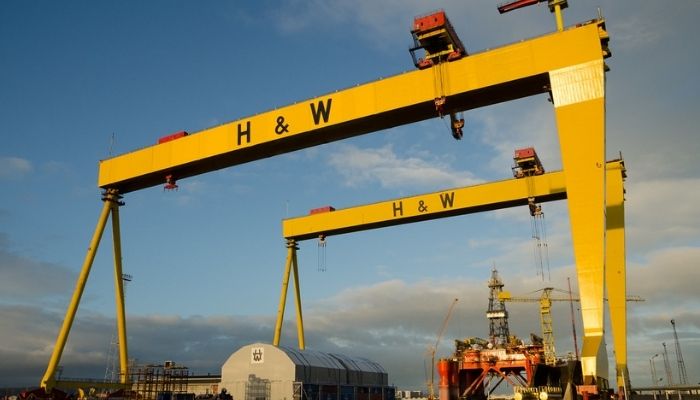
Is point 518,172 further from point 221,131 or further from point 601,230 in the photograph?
point 221,131

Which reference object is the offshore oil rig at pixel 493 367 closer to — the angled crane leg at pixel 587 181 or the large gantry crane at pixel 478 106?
the large gantry crane at pixel 478 106

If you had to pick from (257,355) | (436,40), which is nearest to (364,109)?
(436,40)

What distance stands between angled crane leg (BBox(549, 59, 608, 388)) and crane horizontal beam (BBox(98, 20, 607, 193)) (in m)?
0.69

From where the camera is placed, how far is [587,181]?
16953 millimetres

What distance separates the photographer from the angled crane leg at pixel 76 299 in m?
23.5

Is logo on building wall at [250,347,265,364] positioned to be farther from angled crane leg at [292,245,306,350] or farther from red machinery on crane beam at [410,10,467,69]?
red machinery on crane beam at [410,10,467,69]

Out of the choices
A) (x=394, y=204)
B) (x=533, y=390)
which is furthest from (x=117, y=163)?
(x=533, y=390)

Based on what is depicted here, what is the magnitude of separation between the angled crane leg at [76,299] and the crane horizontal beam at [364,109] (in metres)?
1.46

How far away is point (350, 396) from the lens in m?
38.9

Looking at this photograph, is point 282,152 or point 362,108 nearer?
point 362,108

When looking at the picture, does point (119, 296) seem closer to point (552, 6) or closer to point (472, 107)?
point (472, 107)

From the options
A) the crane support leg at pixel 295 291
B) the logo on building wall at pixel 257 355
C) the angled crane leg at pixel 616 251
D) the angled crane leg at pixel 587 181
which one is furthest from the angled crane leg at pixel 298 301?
the angled crane leg at pixel 587 181

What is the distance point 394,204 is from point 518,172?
24.9 feet

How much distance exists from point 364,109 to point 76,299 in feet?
52.9
